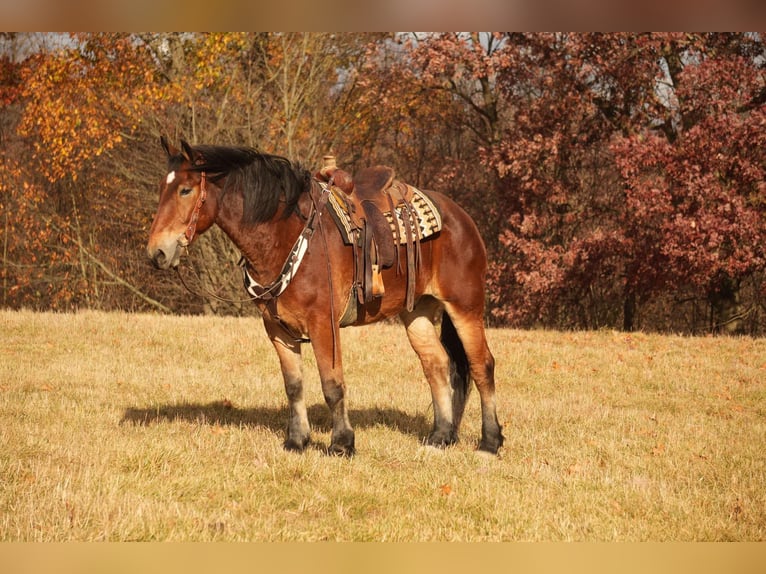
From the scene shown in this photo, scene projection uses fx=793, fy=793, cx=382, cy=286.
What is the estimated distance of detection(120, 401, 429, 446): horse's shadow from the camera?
26.2 feet

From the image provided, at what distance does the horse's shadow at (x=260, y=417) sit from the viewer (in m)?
7.99

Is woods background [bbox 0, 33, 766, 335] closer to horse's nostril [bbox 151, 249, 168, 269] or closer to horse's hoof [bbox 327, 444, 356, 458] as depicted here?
horse's hoof [bbox 327, 444, 356, 458]

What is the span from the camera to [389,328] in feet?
53.3

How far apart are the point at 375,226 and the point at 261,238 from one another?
3.38ft

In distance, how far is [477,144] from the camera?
24.3m

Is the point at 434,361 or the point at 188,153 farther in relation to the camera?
the point at 434,361

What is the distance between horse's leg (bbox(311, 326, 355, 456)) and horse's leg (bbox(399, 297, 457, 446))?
1035mm

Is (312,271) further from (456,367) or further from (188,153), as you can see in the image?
(456,367)

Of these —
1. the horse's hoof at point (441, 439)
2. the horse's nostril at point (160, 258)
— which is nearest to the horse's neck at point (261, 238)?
the horse's nostril at point (160, 258)

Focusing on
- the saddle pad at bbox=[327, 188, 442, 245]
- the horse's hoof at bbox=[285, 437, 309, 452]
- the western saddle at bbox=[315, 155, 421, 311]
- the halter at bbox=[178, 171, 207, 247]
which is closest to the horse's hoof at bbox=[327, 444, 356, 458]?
the horse's hoof at bbox=[285, 437, 309, 452]

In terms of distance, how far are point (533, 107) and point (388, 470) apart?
14.5 metres

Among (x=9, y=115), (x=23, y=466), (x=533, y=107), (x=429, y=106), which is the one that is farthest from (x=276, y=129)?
(x=23, y=466)

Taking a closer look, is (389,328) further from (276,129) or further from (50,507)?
(50,507)

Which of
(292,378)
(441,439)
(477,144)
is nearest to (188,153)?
(292,378)
